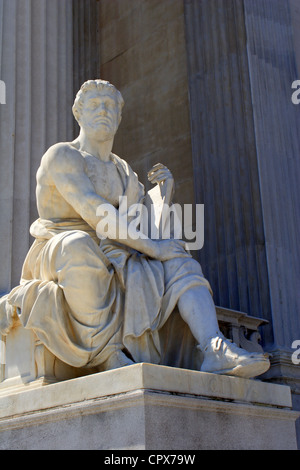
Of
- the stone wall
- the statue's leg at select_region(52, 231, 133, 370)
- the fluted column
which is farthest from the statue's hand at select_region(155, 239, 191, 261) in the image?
the stone wall

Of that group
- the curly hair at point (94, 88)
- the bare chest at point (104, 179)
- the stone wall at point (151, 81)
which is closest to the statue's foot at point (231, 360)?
the bare chest at point (104, 179)

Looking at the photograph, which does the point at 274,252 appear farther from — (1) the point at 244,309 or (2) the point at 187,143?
(2) the point at 187,143

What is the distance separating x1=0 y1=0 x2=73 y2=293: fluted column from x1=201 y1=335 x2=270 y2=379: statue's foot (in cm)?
278

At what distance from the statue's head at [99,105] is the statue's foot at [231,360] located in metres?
2.15

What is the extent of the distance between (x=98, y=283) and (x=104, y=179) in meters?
1.19

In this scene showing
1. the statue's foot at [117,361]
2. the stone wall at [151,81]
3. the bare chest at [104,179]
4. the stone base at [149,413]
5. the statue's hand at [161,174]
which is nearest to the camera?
the stone base at [149,413]

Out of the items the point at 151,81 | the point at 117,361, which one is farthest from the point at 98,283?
the point at 151,81

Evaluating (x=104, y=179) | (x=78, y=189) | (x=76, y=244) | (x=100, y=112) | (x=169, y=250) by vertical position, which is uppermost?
(x=100, y=112)

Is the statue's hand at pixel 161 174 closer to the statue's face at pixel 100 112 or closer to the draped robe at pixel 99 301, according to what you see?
the statue's face at pixel 100 112

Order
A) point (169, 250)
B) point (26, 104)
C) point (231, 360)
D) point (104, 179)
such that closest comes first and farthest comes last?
point (231, 360), point (169, 250), point (104, 179), point (26, 104)

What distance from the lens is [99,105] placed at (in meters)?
6.35

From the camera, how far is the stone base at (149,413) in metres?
4.62

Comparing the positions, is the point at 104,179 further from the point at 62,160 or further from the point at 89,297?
the point at 89,297

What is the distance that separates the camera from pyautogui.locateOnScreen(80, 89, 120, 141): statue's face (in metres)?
6.34
